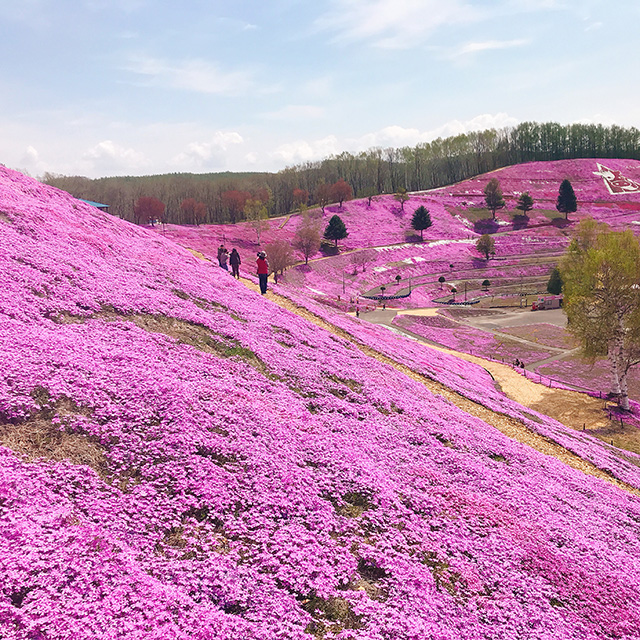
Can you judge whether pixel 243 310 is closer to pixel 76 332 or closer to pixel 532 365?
pixel 76 332

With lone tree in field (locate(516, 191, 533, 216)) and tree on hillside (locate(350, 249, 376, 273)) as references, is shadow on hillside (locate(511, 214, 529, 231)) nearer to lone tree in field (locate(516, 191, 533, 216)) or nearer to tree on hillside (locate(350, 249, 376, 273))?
lone tree in field (locate(516, 191, 533, 216))

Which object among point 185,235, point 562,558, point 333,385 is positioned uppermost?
point 185,235

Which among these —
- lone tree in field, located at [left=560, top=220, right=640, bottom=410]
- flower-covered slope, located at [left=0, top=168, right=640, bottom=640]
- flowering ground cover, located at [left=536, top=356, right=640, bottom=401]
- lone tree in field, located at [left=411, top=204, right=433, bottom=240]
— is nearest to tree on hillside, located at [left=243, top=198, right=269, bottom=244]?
lone tree in field, located at [left=411, top=204, right=433, bottom=240]

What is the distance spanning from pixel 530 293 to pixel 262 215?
61813 mm

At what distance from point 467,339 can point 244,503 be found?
1988 inches

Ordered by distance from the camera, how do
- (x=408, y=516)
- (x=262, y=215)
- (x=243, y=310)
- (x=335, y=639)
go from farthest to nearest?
(x=262, y=215), (x=243, y=310), (x=408, y=516), (x=335, y=639)

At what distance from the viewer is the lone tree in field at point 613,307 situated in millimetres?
35812

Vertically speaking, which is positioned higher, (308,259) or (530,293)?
(308,259)

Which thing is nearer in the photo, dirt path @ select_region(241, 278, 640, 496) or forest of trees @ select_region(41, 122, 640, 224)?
dirt path @ select_region(241, 278, 640, 496)

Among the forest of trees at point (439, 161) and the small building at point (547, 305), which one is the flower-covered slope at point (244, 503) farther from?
the forest of trees at point (439, 161)

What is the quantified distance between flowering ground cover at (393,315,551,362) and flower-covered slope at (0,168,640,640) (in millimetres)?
35684

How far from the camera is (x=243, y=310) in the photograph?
1983 cm

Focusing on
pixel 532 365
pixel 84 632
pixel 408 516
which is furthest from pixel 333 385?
pixel 532 365

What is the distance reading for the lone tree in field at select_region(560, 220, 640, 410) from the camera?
117 ft
